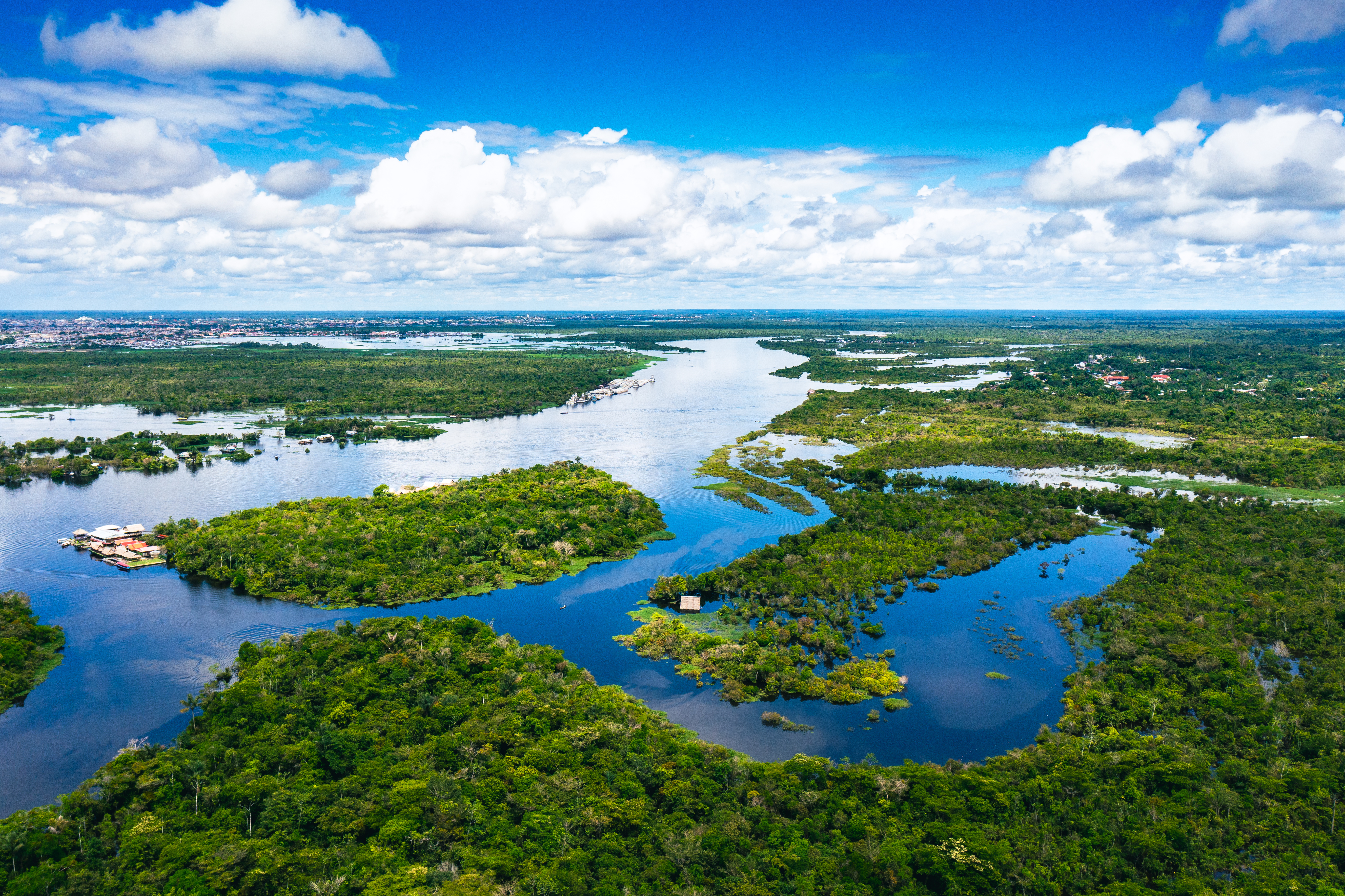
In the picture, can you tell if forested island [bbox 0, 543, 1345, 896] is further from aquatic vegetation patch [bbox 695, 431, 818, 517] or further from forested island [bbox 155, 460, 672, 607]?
aquatic vegetation patch [bbox 695, 431, 818, 517]

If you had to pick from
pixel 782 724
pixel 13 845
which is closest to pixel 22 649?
pixel 13 845

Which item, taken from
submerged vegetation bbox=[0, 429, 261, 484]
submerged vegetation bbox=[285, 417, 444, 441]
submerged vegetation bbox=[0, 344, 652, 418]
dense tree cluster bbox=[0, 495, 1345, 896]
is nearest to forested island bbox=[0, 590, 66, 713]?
dense tree cluster bbox=[0, 495, 1345, 896]

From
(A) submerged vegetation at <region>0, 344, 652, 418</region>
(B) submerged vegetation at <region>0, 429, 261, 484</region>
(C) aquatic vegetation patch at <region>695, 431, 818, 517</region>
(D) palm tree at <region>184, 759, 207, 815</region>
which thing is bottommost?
(D) palm tree at <region>184, 759, 207, 815</region>

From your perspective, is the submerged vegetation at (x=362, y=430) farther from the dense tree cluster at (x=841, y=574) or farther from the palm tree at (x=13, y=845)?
the palm tree at (x=13, y=845)

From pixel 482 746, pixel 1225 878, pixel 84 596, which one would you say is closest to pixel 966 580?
pixel 1225 878

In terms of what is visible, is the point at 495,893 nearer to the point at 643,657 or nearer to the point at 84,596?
the point at 643,657
